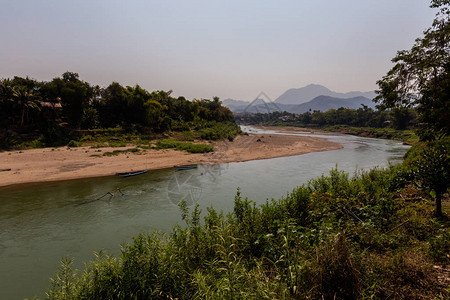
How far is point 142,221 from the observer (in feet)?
38.4

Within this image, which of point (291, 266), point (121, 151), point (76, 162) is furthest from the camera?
point (121, 151)

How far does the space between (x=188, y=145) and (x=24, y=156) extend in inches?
851

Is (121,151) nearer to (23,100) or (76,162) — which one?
(76,162)

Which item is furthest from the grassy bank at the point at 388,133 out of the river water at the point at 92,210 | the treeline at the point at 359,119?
the river water at the point at 92,210

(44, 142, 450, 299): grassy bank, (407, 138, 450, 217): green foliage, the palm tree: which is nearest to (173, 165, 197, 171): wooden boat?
(44, 142, 450, 299): grassy bank

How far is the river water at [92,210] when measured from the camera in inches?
329

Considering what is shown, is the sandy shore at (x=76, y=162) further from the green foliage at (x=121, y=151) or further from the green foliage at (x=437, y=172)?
the green foliage at (x=437, y=172)

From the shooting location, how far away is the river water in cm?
836

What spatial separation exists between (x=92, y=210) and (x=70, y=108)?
101 ft

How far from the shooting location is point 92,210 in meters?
13.2

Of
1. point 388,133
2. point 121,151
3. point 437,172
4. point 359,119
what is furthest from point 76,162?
point 359,119

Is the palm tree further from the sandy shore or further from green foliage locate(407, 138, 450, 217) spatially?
green foliage locate(407, 138, 450, 217)

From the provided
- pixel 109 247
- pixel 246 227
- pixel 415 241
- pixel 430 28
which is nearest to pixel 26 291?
pixel 109 247

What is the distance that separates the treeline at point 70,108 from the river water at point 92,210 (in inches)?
781
